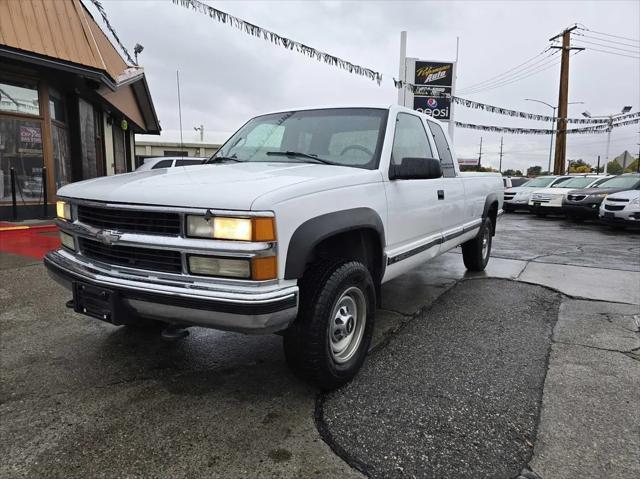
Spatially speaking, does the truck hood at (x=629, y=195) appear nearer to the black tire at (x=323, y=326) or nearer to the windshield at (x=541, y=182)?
the windshield at (x=541, y=182)

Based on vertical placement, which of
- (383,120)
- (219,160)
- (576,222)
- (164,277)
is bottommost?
(576,222)

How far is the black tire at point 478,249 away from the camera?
6.09 metres

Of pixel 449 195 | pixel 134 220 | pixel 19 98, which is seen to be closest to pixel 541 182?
pixel 449 195

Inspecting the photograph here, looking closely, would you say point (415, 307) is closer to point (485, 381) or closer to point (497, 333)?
point (497, 333)

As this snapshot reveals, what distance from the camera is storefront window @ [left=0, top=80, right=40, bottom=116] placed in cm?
956

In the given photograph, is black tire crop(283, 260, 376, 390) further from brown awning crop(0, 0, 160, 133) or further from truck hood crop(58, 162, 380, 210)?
brown awning crop(0, 0, 160, 133)

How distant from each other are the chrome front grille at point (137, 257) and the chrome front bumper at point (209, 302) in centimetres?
7

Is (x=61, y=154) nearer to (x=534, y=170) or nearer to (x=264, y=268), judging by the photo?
(x=264, y=268)

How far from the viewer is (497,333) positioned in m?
3.90

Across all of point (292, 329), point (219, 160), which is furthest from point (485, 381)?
point (219, 160)

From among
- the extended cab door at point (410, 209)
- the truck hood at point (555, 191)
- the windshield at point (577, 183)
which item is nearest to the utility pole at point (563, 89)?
the windshield at point (577, 183)

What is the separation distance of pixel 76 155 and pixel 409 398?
1189 cm

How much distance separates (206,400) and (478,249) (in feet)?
14.9

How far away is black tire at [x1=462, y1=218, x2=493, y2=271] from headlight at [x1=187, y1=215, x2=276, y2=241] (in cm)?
438
